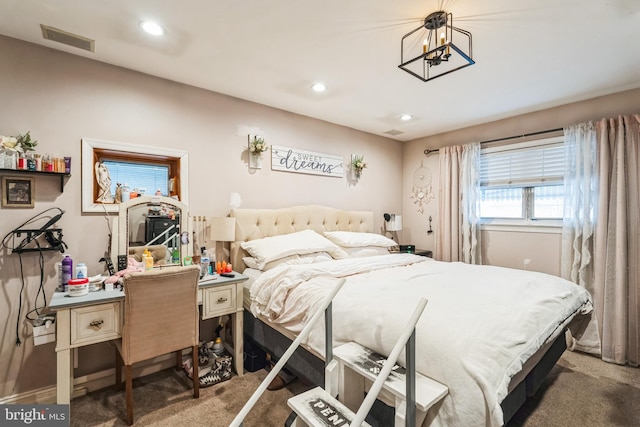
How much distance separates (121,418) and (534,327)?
2587 mm

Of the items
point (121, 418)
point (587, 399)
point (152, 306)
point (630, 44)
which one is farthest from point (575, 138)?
point (121, 418)

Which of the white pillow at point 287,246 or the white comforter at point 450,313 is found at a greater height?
the white pillow at point 287,246

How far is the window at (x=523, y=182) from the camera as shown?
11.0 ft

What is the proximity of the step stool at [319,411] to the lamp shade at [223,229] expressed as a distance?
1.59 metres

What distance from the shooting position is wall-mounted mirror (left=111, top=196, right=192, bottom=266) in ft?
7.79

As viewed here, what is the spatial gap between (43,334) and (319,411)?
6.04 feet

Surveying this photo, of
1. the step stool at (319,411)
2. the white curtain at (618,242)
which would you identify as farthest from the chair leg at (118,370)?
the white curtain at (618,242)

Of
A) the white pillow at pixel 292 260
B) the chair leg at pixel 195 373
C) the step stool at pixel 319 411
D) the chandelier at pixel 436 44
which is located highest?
the chandelier at pixel 436 44

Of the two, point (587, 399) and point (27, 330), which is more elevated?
point (27, 330)

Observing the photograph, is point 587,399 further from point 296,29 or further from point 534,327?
point 296,29

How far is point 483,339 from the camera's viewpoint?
4.37 feet

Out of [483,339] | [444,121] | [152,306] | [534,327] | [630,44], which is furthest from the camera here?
[444,121]

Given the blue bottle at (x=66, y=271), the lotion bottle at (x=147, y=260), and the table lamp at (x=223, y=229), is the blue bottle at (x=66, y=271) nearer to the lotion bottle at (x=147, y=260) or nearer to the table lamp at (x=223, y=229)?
the lotion bottle at (x=147, y=260)

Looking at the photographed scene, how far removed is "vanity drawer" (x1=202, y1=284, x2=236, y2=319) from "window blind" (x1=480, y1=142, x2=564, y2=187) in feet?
11.1
